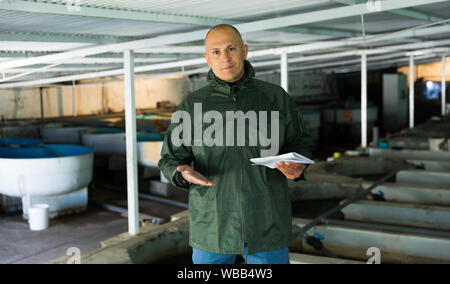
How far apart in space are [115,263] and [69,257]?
399 mm

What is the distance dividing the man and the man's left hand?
0.05ft

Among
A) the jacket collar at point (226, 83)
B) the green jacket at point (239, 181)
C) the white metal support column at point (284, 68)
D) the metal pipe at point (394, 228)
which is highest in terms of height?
the white metal support column at point (284, 68)

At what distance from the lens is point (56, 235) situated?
639 cm

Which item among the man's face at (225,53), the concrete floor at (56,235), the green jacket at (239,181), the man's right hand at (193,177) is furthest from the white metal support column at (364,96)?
the man's right hand at (193,177)

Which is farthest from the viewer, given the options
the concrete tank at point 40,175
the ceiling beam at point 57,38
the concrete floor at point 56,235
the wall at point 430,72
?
the wall at point 430,72

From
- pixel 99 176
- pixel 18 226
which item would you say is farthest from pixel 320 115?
pixel 18 226

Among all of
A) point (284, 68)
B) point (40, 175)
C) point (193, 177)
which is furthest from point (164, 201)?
point (193, 177)

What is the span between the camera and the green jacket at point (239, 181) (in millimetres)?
1921

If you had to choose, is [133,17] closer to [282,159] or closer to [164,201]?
[282,159]

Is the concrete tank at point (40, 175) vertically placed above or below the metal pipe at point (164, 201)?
above

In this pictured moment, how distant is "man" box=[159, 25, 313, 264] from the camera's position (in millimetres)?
1923

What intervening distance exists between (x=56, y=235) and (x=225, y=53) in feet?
17.5

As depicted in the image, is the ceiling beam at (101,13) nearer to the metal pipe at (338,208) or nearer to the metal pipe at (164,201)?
the metal pipe at (338,208)

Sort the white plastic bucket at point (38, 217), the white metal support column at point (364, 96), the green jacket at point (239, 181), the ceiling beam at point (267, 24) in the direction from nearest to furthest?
1. the green jacket at point (239, 181)
2. the ceiling beam at point (267, 24)
3. the white plastic bucket at point (38, 217)
4. the white metal support column at point (364, 96)
